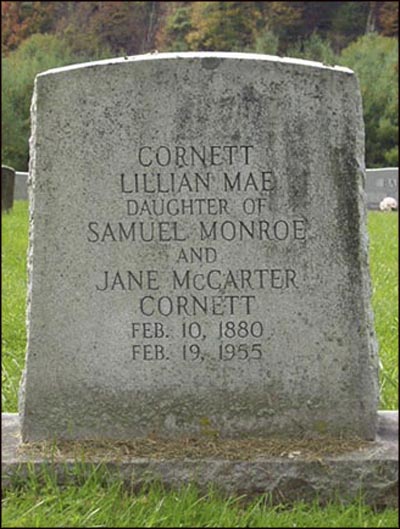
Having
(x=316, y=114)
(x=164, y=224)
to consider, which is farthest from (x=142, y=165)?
(x=316, y=114)

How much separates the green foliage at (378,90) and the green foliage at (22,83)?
8700mm

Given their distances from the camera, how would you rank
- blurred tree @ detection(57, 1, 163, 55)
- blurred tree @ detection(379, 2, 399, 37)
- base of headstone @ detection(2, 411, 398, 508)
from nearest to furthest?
base of headstone @ detection(2, 411, 398, 508)
blurred tree @ detection(379, 2, 399, 37)
blurred tree @ detection(57, 1, 163, 55)

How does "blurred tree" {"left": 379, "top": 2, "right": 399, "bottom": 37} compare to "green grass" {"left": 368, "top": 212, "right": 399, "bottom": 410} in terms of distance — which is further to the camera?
"blurred tree" {"left": 379, "top": 2, "right": 399, "bottom": 37}

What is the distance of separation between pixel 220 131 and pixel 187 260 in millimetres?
466

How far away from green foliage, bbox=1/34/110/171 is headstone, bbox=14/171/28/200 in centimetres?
361

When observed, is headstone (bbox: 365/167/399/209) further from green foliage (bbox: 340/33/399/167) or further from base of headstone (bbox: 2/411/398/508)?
base of headstone (bbox: 2/411/398/508)

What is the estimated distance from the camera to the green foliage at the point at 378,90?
23.6 meters

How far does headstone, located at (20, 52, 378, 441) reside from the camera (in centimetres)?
324

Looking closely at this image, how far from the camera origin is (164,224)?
328 centimetres

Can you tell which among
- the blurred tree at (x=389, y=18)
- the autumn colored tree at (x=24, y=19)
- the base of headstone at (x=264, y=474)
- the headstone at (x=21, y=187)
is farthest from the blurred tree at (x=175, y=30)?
the base of headstone at (x=264, y=474)

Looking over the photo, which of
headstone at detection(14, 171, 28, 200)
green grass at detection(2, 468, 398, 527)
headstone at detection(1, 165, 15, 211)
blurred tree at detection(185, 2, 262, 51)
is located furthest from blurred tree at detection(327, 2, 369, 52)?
green grass at detection(2, 468, 398, 527)

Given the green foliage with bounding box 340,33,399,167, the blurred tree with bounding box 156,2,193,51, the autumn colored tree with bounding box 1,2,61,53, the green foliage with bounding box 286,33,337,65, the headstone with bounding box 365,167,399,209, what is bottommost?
the headstone with bounding box 365,167,399,209

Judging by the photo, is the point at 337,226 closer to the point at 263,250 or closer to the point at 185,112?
the point at 263,250

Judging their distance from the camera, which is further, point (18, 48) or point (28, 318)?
point (18, 48)
